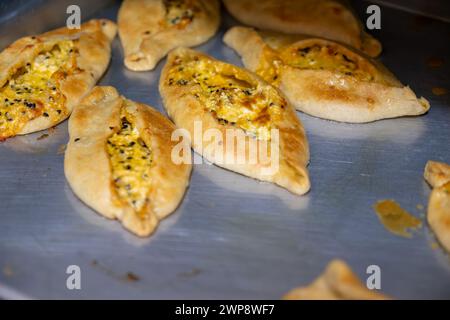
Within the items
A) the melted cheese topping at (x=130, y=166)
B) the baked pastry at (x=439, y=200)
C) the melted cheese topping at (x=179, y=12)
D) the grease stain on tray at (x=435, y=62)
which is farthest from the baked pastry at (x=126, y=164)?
the grease stain on tray at (x=435, y=62)

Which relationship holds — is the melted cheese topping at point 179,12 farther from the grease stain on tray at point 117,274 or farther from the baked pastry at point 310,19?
the grease stain on tray at point 117,274

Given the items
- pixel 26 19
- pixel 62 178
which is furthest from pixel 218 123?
pixel 26 19

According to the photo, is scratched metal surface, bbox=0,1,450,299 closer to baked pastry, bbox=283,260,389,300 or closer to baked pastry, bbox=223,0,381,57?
baked pastry, bbox=283,260,389,300

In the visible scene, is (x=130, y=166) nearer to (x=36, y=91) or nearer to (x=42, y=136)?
(x=42, y=136)

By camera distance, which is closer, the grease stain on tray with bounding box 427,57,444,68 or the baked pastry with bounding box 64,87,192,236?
the baked pastry with bounding box 64,87,192,236

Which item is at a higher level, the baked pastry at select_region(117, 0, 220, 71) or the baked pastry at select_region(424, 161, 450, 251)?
the baked pastry at select_region(117, 0, 220, 71)

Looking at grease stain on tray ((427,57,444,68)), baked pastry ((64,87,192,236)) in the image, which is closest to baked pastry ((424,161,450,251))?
grease stain on tray ((427,57,444,68))

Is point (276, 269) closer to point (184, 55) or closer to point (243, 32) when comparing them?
point (184, 55)
